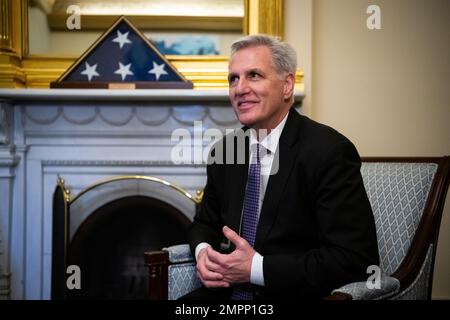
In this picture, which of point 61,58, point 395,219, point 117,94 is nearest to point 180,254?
point 395,219

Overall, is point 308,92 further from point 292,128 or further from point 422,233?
point 422,233

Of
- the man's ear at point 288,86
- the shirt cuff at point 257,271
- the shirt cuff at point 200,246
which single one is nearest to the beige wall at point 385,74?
the man's ear at point 288,86

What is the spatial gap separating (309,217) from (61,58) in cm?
149

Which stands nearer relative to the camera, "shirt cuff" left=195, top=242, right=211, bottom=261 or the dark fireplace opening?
"shirt cuff" left=195, top=242, right=211, bottom=261

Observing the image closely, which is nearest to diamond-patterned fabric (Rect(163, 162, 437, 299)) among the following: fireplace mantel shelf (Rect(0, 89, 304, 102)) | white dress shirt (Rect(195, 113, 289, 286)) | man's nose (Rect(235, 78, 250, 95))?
white dress shirt (Rect(195, 113, 289, 286))

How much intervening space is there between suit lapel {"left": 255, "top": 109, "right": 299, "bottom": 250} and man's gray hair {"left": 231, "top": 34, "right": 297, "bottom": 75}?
0.70 feet

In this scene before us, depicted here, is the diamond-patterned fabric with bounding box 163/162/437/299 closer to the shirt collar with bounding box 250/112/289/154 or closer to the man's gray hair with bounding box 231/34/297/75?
the shirt collar with bounding box 250/112/289/154

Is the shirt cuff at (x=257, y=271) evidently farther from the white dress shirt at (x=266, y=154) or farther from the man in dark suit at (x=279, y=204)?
the white dress shirt at (x=266, y=154)

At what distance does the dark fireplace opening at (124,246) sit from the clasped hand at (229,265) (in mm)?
969

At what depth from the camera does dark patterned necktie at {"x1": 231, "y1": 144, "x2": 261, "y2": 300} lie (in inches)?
49.9

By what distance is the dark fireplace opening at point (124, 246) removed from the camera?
86.9 inches

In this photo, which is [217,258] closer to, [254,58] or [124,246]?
[254,58]

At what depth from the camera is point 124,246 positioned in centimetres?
225
